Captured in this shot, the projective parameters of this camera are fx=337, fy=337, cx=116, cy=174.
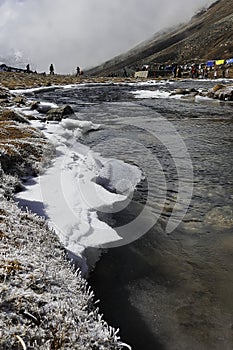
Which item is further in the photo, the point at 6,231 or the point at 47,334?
the point at 6,231

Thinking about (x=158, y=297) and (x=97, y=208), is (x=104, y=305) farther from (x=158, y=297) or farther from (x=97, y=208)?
(x=97, y=208)

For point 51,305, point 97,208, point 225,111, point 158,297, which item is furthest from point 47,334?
point 225,111

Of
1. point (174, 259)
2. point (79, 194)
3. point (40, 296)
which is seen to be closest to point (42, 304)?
point (40, 296)

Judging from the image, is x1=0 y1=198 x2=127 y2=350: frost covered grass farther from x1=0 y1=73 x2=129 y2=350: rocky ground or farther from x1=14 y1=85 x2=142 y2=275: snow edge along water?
x1=14 y1=85 x2=142 y2=275: snow edge along water

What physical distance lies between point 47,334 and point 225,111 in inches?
1042

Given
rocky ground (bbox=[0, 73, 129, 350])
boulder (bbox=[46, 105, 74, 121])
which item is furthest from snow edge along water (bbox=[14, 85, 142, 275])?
boulder (bbox=[46, 105, 74, 121])

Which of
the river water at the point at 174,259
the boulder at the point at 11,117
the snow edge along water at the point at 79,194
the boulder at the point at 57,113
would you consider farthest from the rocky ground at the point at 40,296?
the boulder at the point at 57,113

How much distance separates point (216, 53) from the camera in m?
171

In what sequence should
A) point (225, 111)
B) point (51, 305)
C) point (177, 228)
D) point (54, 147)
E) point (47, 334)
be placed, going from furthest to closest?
point (225, 111)
point (54, 147)
point (177, 228)
point (51, 305)
point (47, 334)

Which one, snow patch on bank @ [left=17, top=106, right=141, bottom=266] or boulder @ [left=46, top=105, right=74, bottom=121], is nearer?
snow patch on bank @ [left=17, top=106, right=141, bottom=266]

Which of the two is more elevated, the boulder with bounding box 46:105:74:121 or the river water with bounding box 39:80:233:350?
the boulder with bounding box 46:105:74:121

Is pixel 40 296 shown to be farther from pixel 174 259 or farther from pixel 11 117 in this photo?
pixel 11 117

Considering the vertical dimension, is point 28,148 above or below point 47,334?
above

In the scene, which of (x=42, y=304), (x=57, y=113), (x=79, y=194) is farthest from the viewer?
(x=57, y=113)
